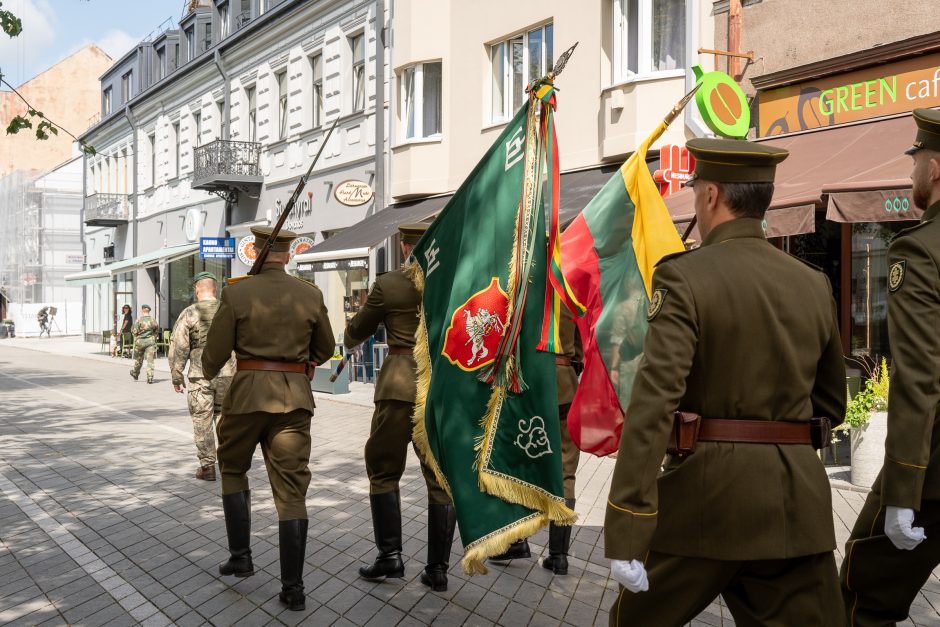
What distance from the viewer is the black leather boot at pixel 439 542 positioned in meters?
5.18

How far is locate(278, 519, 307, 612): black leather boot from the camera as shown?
4.88m

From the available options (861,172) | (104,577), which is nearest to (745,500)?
(104,577)

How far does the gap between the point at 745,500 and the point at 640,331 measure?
1.62 meters

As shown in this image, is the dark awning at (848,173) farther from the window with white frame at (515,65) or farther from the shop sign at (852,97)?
the window with white frame at (515,65)

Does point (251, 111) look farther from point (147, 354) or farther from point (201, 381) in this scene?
point (201, 381)

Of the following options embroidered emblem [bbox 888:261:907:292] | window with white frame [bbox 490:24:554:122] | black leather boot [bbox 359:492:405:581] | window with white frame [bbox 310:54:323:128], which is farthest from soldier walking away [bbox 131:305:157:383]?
embroidered emblem [bbox 888:261:907:292]

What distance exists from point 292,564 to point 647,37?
11233mm

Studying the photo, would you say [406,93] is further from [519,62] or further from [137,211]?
[137,211]

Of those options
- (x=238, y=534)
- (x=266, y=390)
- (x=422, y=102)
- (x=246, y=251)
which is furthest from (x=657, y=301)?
(x=246, y=251)

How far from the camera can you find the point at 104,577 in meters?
5.50

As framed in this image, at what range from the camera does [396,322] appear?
5410 millimetres

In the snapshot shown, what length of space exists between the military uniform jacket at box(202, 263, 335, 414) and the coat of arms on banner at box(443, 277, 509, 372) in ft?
4.34

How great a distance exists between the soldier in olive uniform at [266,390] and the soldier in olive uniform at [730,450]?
2841 mm

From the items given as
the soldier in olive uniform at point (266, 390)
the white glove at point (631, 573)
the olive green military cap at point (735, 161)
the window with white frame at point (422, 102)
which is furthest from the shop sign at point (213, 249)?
the white glove at point (631, 573)
